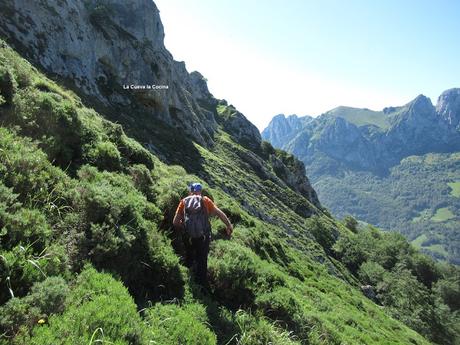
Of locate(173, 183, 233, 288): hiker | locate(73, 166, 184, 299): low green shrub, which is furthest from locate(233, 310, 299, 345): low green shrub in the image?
locate(73, 166, 184, 299): low green shrub

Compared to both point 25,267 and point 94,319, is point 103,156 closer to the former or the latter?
point 25,267

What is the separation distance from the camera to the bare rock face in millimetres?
32500

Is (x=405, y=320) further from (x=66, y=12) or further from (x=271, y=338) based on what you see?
(x=66, y=12)

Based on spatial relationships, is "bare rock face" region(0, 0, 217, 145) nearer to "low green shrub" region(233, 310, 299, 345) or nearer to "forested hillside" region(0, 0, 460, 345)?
"forested hillside" region(0, 0, 460, 345)

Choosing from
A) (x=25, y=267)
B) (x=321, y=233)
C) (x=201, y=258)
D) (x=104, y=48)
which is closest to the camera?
(x=25, y=267)

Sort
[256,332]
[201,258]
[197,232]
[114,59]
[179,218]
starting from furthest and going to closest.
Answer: [114,59] < [179,218] < [201,258] < [197,232] < [256,332]

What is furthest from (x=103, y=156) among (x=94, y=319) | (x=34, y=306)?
(x=94, y=319)

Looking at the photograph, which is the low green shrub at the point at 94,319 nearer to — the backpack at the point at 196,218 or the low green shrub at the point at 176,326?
the low green shrub at the point at 176,326

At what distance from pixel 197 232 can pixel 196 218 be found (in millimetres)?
397

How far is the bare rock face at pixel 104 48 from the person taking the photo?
3250 cm

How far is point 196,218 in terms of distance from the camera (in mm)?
10172

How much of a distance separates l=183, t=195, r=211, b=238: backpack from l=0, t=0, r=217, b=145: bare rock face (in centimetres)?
2693

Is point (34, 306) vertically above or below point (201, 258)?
below

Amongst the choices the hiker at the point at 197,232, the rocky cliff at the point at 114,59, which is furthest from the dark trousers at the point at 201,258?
the rocky cliff at the point at 114,59
